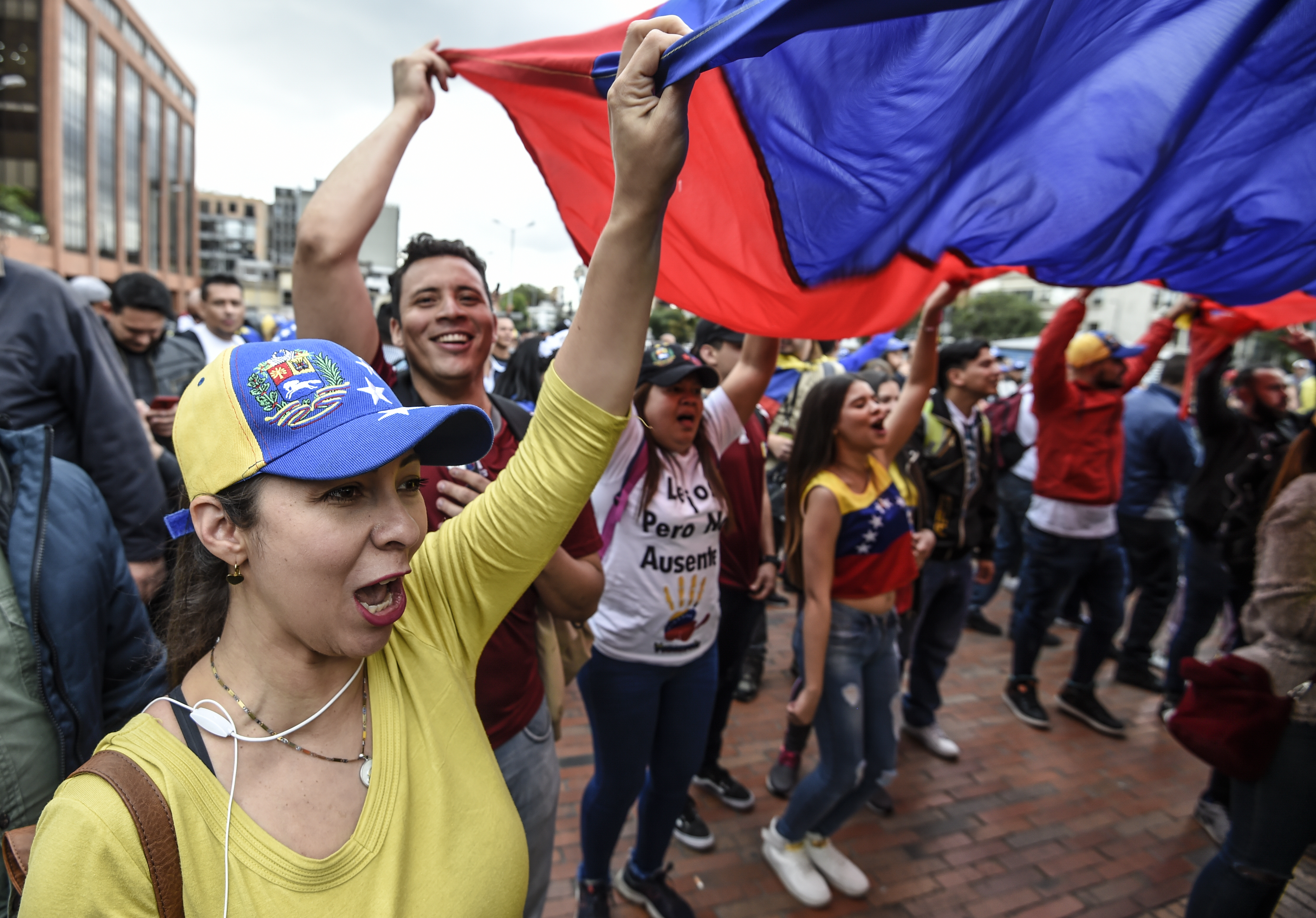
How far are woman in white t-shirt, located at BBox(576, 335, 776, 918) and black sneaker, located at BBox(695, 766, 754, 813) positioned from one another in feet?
2.67

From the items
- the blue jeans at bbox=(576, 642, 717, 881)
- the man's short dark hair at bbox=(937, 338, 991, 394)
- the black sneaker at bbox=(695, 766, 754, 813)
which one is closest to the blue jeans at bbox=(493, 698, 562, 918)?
the blue jeans at bbox=(576, 642, 717, 881)

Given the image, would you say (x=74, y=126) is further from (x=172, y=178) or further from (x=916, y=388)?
(x=916, y=388)

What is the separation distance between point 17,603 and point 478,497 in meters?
0.92

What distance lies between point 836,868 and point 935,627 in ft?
5.34

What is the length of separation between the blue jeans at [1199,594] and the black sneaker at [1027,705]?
2.65ft

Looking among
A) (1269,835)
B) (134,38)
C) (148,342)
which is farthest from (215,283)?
(134,38)

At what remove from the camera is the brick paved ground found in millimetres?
3012

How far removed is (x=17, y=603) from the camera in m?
1.39

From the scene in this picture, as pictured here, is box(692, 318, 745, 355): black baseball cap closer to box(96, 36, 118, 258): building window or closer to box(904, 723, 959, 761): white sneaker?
box(904, 723, 959, 761): white sneaker

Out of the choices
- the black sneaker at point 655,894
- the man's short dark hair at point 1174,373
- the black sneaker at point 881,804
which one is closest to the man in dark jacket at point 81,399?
the black sneaker at point 655,894

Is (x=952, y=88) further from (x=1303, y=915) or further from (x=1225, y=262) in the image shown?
(x=1303, y=915)

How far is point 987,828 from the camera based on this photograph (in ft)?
11.5

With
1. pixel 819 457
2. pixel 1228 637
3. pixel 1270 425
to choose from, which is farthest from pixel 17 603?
pixel 1270 425

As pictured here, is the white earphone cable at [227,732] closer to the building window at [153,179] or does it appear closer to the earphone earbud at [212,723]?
the earphone earbud at [212,723]
